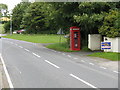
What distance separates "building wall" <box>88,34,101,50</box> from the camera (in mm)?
26016

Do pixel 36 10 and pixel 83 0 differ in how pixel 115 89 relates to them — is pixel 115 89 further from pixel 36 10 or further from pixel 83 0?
pixel 36 10

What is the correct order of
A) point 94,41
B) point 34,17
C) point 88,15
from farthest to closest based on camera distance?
point 34,17
point 94,41
point 88,15

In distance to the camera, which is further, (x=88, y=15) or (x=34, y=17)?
(x=34, y=17)

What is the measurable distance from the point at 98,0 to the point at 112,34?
11.5 ft

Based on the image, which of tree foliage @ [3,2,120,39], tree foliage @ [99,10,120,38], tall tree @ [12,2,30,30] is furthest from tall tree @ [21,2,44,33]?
tree foliage @ [99,10,120,38]

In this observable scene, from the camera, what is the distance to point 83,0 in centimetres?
2372

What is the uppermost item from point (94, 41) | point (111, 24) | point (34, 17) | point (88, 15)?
point (34, 17)

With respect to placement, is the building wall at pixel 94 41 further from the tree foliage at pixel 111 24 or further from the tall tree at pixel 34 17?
the tall tree at pixel 34 17

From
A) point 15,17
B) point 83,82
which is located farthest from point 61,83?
point 15,17

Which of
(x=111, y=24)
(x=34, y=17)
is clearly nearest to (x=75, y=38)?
(x=111, y=24)

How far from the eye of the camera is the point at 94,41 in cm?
2619

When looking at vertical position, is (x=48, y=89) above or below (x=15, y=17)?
below

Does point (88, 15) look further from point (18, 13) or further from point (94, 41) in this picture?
point (18, 13)

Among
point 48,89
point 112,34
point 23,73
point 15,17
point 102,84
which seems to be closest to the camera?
point 48,89
